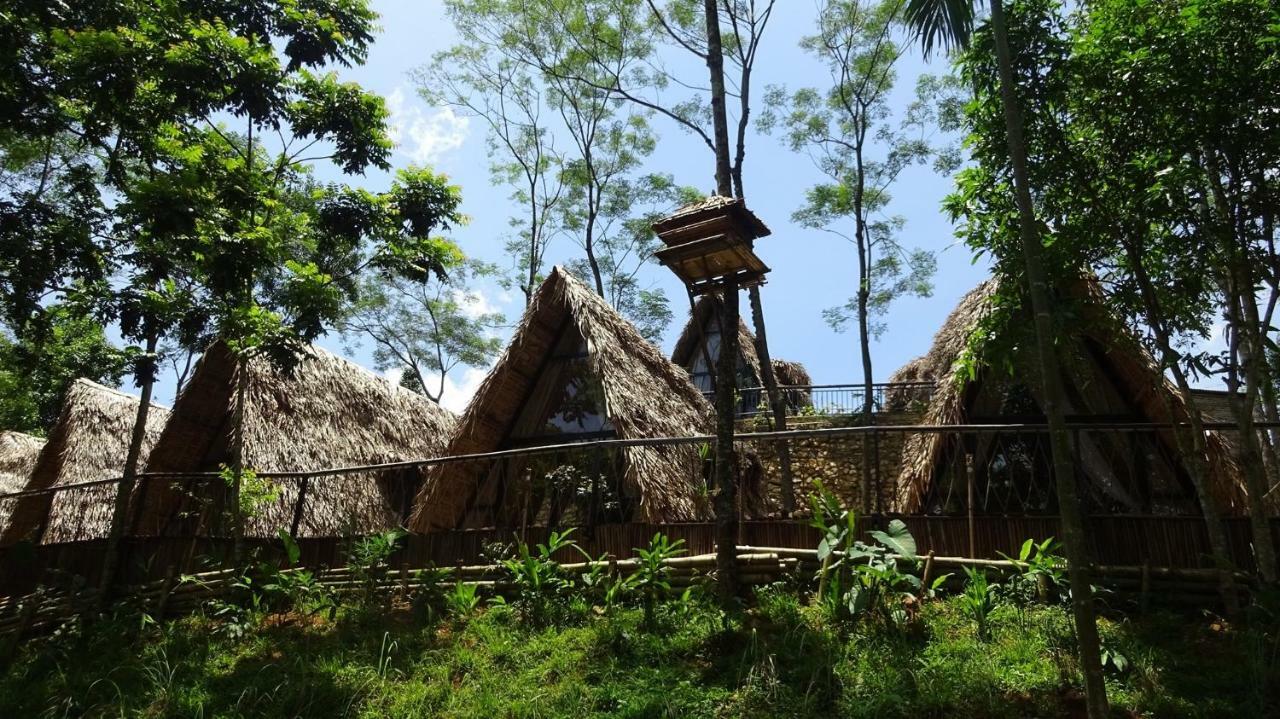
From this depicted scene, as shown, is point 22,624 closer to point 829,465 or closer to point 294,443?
point 294,443

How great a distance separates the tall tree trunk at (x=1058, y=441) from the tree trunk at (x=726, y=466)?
1.95 meters

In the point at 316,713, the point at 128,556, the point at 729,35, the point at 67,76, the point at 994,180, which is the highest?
the point at 729,35

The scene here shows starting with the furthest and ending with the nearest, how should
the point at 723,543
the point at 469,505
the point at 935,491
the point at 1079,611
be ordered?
the point at 469,505, the point at 935,491, the point at 723,543, the point at 1079,611

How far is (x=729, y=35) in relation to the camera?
1401cm

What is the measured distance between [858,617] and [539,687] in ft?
6.42

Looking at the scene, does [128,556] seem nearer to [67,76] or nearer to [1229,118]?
[67,76]

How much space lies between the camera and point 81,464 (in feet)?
35.2

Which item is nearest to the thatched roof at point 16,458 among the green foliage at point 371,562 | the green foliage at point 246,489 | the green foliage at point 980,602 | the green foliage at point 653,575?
the green foliage at point 246,489

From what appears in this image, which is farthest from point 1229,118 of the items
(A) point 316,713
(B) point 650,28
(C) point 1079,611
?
(B) point 650,28

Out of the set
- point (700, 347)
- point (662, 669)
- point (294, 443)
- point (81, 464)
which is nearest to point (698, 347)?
point (700, 347)

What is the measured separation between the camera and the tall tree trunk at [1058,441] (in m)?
3.30

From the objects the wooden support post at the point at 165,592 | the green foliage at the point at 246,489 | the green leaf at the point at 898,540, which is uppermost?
the green foliage at the point at 246,489

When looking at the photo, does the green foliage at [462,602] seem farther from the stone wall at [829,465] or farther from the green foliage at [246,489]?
the stone wall at [829,465]

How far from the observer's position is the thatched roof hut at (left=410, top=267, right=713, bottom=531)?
682 centimetres
